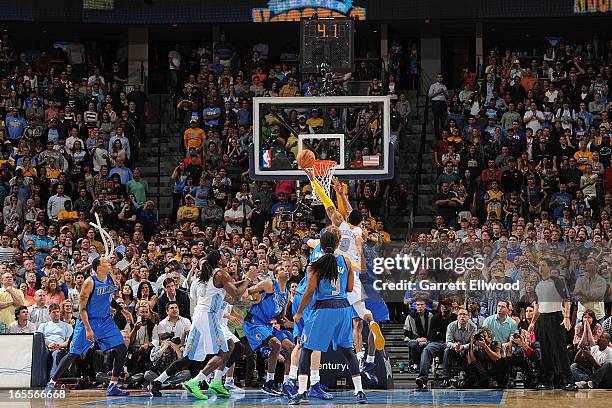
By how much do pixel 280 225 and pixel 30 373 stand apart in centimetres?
619

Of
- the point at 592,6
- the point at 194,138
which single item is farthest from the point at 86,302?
the point at 592,6

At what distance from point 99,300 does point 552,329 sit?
6.12 m

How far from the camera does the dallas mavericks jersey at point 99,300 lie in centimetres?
1520

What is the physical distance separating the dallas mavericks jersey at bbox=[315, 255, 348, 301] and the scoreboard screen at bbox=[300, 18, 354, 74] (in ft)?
27.7

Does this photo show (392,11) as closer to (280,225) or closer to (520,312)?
(280,225)

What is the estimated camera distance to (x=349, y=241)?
49.5 feet

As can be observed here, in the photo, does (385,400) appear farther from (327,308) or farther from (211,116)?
(211,116)

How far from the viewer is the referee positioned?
16281mm

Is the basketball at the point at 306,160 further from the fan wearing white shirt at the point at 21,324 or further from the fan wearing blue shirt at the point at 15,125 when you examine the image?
the fan wearing blue shirt at the point at 15,125

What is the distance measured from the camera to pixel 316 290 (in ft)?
44.6

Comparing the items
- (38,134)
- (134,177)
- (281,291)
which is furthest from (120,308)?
(38,134)

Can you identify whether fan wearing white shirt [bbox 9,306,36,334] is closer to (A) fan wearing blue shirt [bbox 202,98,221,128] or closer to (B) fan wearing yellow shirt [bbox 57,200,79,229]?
(B) fan wearing yellow shirt [bbox 57,200,79,229]

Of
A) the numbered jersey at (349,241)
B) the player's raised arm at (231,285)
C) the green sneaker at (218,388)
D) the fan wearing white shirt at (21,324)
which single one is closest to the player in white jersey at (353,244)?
the numbered jersey at (349,241)

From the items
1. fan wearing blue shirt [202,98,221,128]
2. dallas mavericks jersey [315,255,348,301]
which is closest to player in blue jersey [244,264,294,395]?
dallas mavericks jersey [315,255,348,301]
